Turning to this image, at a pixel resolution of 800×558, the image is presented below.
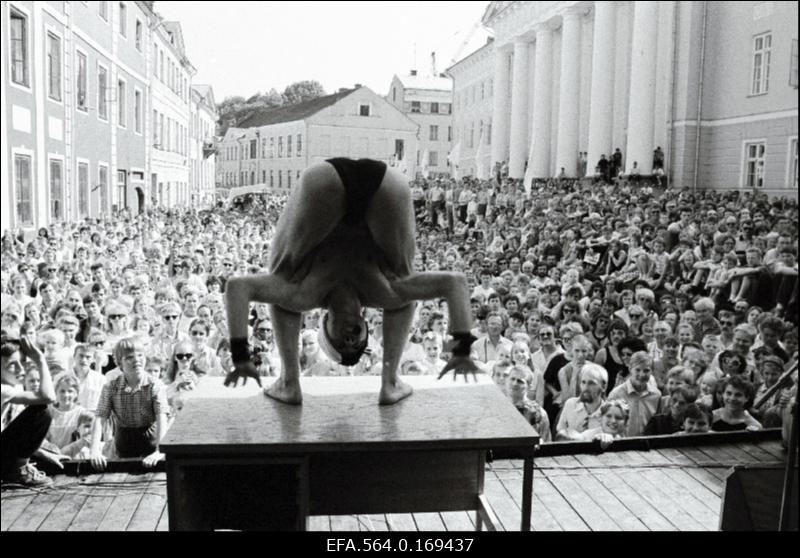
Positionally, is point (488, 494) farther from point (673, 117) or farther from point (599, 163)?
point (673, 117)

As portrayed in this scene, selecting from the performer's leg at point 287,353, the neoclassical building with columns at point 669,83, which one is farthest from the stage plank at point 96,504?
the neoclassical building with columns at point 669,83

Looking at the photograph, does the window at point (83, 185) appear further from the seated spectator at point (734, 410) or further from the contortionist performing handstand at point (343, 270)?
the seated spectator at point (734, 410)

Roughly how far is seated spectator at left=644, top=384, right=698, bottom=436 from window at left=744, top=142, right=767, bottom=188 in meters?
1.47

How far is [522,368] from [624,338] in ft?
3.76

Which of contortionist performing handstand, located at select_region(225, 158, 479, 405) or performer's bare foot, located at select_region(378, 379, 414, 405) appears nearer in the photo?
contortionist performing handstand, located at select_region(225, 158, 479, 405)

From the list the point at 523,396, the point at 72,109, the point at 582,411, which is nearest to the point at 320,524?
the point at 523,396

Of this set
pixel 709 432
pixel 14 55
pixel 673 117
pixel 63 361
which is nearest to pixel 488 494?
pixel 709 432

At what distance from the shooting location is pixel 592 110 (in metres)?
3.71

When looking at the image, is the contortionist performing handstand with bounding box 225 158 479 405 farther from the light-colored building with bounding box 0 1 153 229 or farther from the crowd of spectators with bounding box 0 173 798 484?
the light-colored building with bounding box 0 1 153 229

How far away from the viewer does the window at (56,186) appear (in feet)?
13.6

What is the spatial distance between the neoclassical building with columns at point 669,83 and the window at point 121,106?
6.49 feet

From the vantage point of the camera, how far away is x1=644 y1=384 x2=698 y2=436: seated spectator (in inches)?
196

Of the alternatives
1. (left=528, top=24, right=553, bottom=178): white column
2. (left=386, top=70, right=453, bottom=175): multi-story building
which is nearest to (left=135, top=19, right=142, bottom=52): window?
(left=386, top=70, right=453, bottom=175): multi-story building

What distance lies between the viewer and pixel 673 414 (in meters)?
5.05
